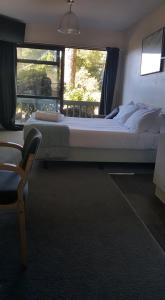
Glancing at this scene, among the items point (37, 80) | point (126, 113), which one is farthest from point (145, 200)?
point (37, 80)

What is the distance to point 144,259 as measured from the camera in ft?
5.75

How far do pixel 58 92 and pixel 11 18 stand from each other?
1776mm

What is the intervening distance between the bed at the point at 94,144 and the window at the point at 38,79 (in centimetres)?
275

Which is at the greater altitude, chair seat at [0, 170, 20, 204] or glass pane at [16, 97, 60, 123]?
glass pane at [16, 97, 60, 123]

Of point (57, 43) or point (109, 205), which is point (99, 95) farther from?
point (109, 205)

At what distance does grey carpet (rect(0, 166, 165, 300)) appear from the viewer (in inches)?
57.1

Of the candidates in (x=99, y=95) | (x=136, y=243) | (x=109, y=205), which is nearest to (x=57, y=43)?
(x=99, y=95)

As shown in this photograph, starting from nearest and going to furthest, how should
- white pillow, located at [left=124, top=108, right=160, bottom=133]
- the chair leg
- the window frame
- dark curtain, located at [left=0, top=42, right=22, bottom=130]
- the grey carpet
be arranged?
1. the grey carpet
2. the chair leg
3. white pillow, located at [left=124, top=108, right=160, bottom=133]
4. dark curtain, located at [left=0, top=42, right=22, bottom=130]
5. the window frame

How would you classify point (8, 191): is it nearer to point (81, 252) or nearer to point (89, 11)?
point (81, 252)

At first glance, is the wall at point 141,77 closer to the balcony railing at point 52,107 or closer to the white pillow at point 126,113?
the white pillow at point 126,113

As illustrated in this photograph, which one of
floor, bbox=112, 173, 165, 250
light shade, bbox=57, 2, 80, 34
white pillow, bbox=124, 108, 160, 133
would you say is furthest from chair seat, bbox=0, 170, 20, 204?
light shade, bbox=57, 2, 80, 34

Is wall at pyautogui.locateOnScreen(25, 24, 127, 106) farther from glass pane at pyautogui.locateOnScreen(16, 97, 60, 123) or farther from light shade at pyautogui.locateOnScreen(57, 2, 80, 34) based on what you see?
light shade at pyautogui.locateOnScreen(57, 2, 80, 34)

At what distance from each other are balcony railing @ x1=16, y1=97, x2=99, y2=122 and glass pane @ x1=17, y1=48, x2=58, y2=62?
0.91 metres

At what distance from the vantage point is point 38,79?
19.9 feet
